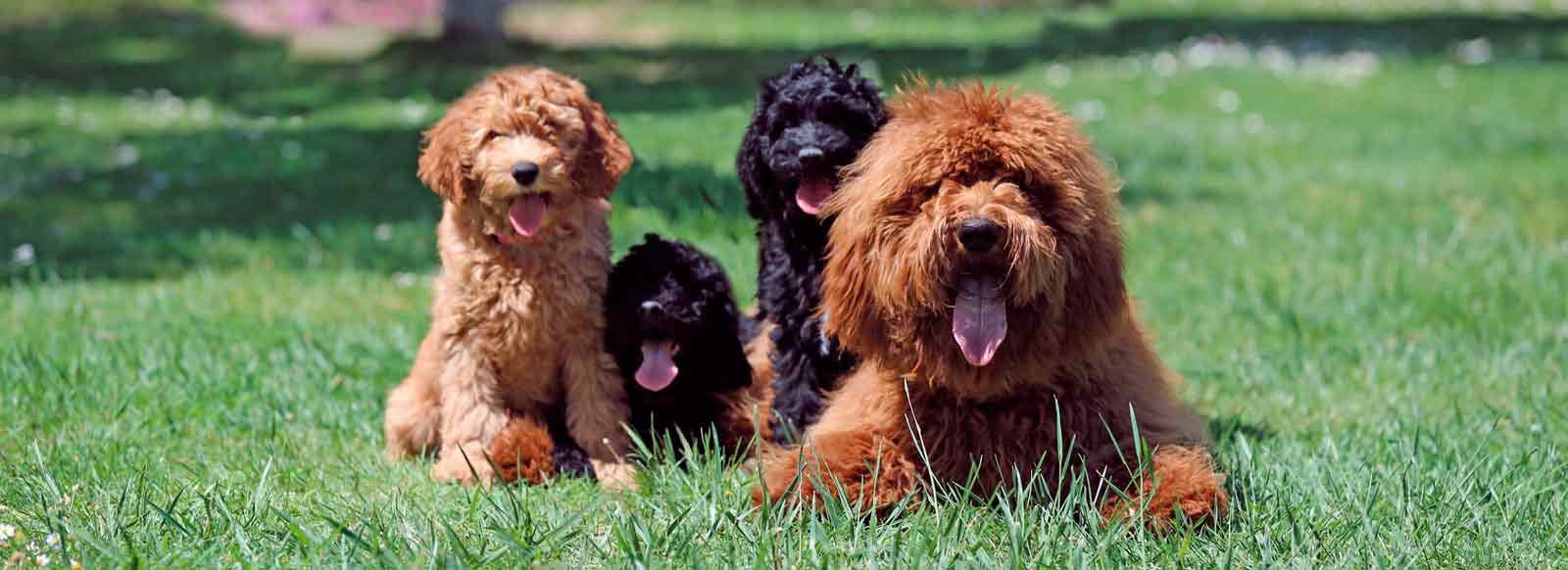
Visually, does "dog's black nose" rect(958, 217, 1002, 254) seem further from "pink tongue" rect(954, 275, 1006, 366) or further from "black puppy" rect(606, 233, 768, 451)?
"black puppy" rect(606, 233, 768, 451)

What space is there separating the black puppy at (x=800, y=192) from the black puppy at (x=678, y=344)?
180 millimetres

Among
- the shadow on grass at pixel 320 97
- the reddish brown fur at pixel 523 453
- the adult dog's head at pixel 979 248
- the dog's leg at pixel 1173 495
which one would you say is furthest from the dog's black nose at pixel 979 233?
the shadow on grass at pixel 320 97

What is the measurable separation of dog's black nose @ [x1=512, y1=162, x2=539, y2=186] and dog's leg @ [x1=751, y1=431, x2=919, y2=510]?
3.39 feet

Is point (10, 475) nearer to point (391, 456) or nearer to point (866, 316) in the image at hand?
point (391, 456)

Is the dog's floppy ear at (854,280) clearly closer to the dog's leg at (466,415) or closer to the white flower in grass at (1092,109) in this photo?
the dog's leg at (466,415)

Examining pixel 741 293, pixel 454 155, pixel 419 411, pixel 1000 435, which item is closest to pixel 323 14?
pixel 741 293

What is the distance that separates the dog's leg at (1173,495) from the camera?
344cm

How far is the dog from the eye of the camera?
11.0 ft

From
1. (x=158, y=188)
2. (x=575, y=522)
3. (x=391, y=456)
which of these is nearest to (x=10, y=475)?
(x=391, y=456)

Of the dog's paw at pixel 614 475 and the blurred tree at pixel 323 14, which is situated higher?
the dog's paw at pixel 614 475

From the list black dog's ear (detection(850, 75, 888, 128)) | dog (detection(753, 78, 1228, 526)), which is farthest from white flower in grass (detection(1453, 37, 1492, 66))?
dog (detection(753, 78, 1228, 526))

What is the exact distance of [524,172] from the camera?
401 centimetres

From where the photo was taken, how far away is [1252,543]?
342cm

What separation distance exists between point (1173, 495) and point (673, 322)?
1563mm
